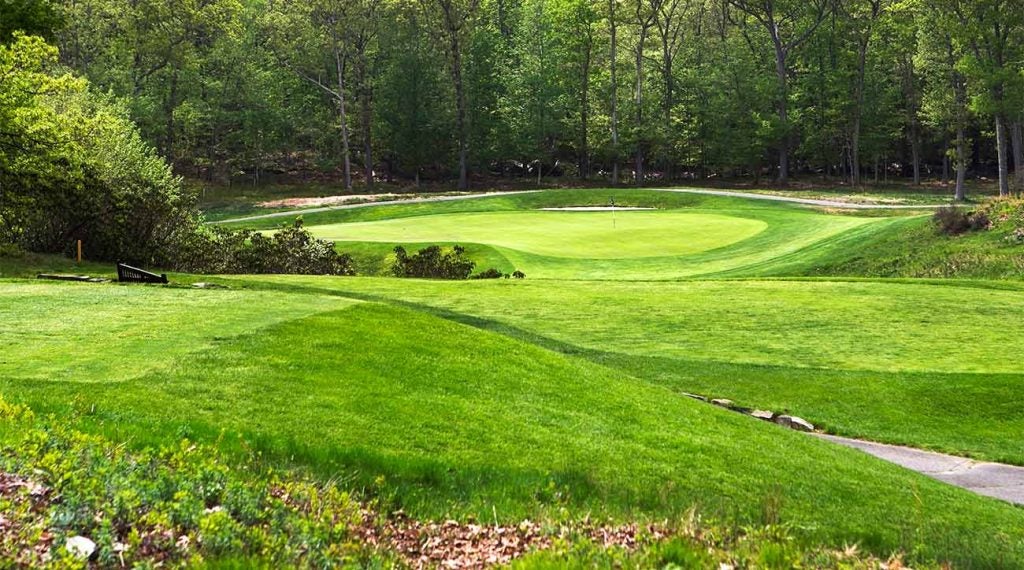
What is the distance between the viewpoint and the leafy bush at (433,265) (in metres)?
31.9

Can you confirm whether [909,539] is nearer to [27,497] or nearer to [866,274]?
[27,497]

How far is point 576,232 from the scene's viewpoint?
41.6 m

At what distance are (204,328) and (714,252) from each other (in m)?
27.5

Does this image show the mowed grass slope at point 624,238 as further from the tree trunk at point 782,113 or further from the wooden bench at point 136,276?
the tree trunk at point 782,113

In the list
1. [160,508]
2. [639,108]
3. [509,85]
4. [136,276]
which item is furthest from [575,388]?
[509,85]

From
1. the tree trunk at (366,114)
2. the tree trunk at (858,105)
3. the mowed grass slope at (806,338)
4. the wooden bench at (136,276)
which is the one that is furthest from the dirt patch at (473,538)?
the tree trunk at (858,105)

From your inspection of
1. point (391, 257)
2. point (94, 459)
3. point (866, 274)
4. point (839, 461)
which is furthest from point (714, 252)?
point (94, 459)

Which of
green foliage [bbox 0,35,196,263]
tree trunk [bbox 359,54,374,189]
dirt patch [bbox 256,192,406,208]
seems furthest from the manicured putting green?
tree trunk [bbox 359,54,374,189]

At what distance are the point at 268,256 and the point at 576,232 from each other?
1605 cm

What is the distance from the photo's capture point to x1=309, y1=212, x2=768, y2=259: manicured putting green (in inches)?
1467

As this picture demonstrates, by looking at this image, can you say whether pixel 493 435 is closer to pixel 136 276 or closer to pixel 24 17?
pixel 136 276

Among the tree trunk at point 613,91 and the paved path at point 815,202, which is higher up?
the tree trunk at point 613,91

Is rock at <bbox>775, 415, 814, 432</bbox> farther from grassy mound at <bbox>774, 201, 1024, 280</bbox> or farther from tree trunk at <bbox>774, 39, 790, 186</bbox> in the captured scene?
tree trunk at <bbox>774, 39, 790, 186</bbox>

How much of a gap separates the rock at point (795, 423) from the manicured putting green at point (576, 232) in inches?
875
